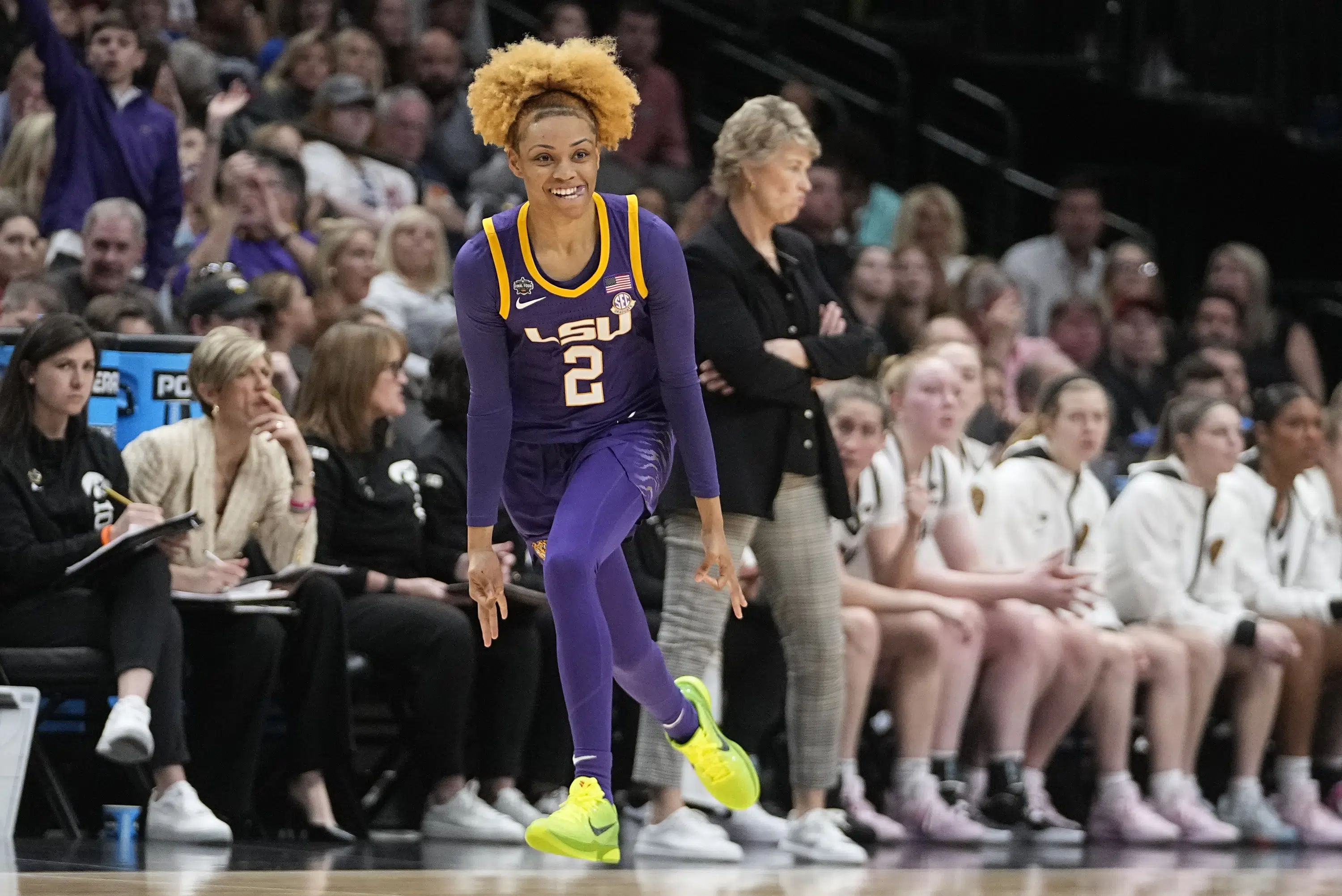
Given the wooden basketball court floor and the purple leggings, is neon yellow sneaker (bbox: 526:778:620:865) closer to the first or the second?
the purple leggings

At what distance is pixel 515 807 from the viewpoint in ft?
21.4

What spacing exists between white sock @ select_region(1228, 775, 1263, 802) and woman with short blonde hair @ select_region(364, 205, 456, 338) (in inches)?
132

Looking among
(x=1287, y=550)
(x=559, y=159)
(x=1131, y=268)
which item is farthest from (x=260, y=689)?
(x=1131, y=268)

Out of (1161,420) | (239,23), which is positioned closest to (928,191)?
(1161,420)

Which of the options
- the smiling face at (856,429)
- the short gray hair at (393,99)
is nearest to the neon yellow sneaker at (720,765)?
the smiling face at (856,429)

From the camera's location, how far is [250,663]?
609 centimetres

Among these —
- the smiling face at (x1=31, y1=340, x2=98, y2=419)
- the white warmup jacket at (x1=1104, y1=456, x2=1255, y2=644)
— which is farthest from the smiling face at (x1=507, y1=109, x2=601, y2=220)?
the white warmup jacket at (x1=1104, y1=456, x2=1255, y2=644)

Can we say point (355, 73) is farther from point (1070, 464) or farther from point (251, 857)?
point (251, 857)

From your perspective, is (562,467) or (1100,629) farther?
(1100,629)

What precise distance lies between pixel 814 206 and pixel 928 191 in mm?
694

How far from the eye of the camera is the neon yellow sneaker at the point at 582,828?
14.4ft

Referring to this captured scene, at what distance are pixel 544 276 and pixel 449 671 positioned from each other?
2164 mm

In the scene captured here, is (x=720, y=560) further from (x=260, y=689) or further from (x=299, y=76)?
(x=299, y=76)

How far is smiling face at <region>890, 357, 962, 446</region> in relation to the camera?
6969mm
